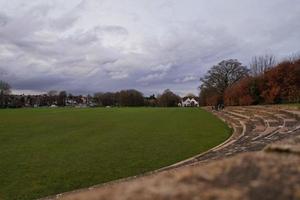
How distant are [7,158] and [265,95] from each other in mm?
43963

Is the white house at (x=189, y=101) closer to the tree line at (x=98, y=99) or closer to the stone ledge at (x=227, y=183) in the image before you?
the tree line at (x=98, y=99)

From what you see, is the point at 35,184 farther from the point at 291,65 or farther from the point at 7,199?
the point at 291,65

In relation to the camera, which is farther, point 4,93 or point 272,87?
point 4,93

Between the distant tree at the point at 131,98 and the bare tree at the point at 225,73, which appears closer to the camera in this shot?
the bare tree at the point at 225,73

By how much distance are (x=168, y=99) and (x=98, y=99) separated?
38334 millimetres

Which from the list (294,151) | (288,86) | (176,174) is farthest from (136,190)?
(288,86)

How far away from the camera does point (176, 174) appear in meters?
1.48

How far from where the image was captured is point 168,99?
136000 millimetres

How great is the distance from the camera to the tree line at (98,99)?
133 metres

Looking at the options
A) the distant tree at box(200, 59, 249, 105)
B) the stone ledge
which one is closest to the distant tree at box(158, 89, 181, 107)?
the distant tree at box(200, 59, 249, 105)

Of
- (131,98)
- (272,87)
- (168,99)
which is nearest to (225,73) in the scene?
(272,87)

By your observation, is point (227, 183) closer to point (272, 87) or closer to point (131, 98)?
point (272, 87)

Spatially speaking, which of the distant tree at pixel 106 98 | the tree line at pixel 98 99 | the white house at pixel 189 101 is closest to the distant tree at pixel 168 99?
the tree line at pixel 98 99

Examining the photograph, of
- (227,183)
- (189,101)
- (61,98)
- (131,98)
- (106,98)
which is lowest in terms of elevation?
(227,183)
